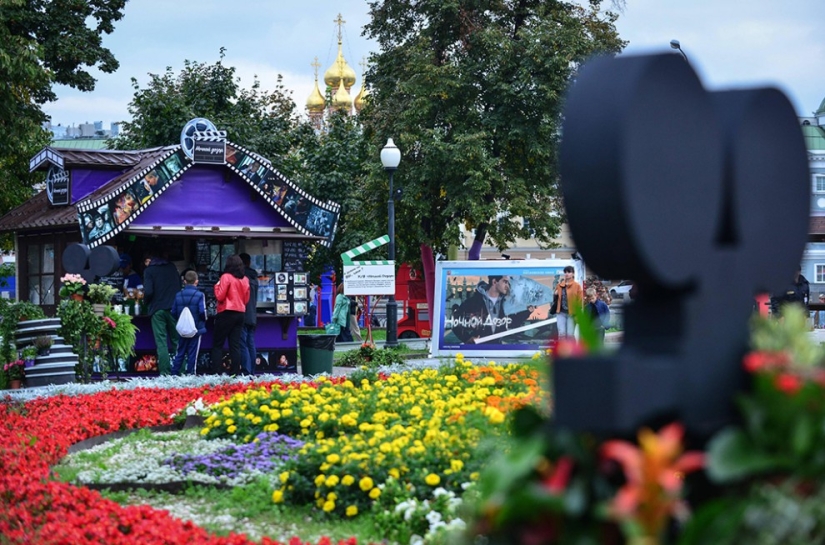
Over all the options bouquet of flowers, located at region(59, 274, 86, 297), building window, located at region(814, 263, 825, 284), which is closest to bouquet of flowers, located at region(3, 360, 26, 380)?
bouquet of flowers, located at region(59, 274, 86, 297)

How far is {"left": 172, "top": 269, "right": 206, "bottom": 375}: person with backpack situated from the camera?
723 inches

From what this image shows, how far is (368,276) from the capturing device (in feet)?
70.8

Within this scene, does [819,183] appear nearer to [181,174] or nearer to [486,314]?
[486,314]

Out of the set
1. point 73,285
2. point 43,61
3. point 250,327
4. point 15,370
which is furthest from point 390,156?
point 43,61

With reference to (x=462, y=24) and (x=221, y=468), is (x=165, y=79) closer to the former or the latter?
(x=462, y=24)

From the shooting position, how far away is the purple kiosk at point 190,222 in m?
19.8

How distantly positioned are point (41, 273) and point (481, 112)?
17.2 metres

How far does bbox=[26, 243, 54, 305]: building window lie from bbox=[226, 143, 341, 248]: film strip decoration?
3700mm

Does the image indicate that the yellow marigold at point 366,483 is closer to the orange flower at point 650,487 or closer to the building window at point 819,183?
the orange flower at point 650,487

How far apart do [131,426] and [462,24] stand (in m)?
25.9

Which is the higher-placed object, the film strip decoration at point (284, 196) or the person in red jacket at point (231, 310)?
the film strip decoration at point (284, 196)

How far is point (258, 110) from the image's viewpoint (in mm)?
42969

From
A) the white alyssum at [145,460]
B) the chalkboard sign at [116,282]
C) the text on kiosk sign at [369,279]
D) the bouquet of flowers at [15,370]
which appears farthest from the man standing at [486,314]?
the white alyssum at [145,460]

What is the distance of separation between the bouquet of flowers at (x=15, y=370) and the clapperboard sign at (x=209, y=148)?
5.51 metres
